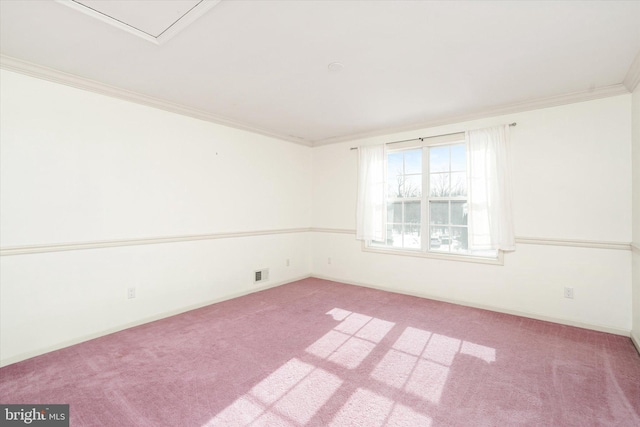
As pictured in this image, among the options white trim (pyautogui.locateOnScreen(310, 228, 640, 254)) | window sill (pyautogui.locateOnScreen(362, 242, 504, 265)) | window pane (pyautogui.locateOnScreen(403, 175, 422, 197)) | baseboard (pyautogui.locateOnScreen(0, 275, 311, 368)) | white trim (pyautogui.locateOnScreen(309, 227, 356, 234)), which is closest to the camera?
baseboard (pyautogui.locateOnScreen(0, 275, 311, 368))

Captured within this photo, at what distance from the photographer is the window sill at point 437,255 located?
3568 mm

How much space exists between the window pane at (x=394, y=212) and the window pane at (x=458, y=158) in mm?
952

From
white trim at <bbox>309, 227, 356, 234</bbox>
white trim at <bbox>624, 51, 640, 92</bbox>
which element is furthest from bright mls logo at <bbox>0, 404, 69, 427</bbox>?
white trim at <bbox>624, 51, 640, 92</bbox>

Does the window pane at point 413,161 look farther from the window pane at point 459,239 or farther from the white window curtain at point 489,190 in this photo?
the window pane at point 459,239

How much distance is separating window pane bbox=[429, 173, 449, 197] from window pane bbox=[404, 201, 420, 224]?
29 centimetres

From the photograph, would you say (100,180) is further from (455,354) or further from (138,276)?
(455,354)

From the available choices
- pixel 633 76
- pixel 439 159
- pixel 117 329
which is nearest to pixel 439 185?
pixel 439 159

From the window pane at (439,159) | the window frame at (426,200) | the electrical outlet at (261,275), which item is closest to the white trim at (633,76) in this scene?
the window frame at (426,200)

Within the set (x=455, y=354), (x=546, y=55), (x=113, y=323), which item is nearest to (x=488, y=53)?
(x=546, y=55)

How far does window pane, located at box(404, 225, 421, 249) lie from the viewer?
4.29m

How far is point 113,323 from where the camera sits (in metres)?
2.94

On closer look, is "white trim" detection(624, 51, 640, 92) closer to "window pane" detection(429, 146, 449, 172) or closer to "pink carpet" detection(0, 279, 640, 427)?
"window pane" detection(429, 146, 449, 172)

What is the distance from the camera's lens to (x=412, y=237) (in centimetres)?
434

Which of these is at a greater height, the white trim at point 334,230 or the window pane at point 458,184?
the window pane at point 458,184
